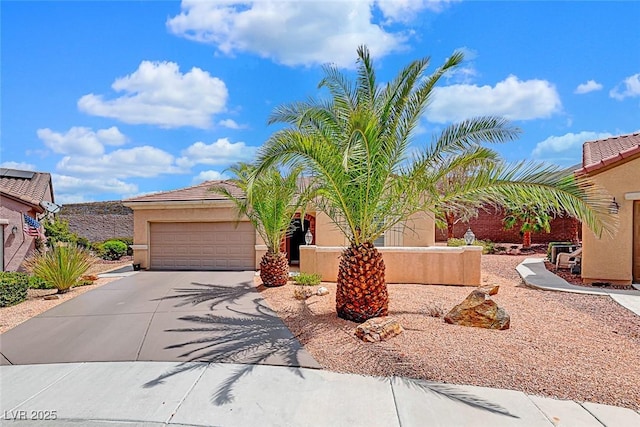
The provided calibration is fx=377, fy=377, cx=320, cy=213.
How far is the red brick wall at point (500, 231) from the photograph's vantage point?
23.8 meters

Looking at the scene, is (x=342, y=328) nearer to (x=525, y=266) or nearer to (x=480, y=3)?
(x=480, y=3)

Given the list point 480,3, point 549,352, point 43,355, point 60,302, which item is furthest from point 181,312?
point 480,3

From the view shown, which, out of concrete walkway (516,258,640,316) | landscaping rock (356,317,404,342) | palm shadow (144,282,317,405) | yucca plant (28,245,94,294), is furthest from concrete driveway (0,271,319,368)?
concrete walkway (516,258,640,316)

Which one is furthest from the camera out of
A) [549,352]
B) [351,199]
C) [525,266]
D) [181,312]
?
[525,266]

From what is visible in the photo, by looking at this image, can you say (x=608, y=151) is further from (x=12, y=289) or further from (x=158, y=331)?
(x=12, y=289)

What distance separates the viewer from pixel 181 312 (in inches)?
360

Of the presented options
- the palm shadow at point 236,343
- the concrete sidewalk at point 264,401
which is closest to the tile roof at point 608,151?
the concrete sidewalk at point 264,401

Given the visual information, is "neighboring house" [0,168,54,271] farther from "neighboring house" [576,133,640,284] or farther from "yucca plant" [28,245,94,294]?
"neighboring house" [576,133,640,284]

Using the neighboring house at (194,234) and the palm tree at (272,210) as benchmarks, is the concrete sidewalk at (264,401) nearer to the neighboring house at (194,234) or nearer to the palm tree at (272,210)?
the palm tree at (272,210)

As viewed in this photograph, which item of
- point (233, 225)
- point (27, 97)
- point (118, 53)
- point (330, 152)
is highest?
point (118, 53)

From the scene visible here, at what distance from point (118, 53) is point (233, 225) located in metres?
8.10

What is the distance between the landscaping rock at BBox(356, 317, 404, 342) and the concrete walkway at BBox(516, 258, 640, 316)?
6.09 m

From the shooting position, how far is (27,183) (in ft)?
67.4

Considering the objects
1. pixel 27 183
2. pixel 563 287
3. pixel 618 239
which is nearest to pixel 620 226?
pixel 618 239
